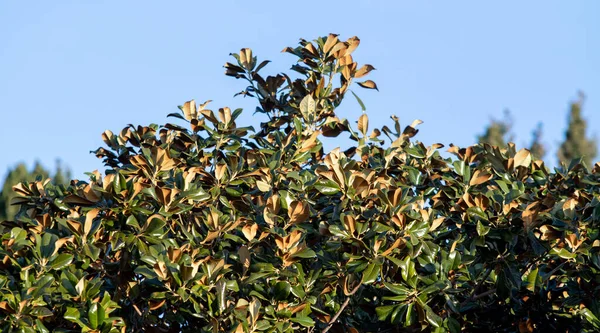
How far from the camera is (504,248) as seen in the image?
4.96 m

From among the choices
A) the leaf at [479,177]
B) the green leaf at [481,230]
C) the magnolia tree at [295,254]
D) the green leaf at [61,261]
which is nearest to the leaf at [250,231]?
the magnolia tree at [295,254]

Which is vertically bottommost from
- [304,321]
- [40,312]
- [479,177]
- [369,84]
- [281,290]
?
[40,312]

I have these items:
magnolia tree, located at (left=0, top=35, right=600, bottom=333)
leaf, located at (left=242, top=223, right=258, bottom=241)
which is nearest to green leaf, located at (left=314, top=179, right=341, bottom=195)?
magnolia tree, located at (left=0, top=35, right=600, bottom=333)

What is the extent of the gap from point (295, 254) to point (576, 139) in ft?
126

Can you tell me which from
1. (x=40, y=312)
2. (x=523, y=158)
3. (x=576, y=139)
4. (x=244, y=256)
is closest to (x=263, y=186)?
(x=244, y=256)

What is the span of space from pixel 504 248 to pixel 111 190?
235 cm

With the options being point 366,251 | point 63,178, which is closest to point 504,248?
point 366,251

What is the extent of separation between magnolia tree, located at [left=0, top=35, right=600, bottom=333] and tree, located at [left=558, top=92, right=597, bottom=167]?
118 ft

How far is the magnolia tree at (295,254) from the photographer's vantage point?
Answer: 4598 mm

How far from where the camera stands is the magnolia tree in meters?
4.60

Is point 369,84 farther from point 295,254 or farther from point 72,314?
point 72,314

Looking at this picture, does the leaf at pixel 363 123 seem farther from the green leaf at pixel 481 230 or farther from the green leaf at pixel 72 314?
the green leaf at pixel 72 314

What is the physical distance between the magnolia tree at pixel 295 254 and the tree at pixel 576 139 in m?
35.8

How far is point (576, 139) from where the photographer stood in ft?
133
